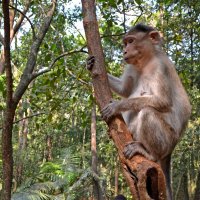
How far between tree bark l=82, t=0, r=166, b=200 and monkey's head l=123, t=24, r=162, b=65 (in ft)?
4.45

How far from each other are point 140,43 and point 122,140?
208 centimetres

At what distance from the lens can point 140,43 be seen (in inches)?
176

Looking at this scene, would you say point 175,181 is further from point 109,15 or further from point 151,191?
point 151,191

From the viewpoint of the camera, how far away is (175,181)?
21.0 meters

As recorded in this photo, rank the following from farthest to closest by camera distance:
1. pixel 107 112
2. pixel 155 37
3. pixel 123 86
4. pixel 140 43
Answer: pixel 123 86
pixel 155 37
pixel 140 43
pixel 107 112

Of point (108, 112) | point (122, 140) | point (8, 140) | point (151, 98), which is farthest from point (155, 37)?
point (122, 140)

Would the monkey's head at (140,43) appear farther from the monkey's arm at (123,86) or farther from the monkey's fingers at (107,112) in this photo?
the monkey's fingers at (107,112)

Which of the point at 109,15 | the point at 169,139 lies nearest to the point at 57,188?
the point at 109,15

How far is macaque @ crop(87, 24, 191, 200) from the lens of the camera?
3.79m

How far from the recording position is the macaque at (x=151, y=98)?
379 centimetres

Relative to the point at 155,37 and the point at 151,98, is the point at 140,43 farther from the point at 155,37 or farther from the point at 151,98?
the point at 151,98

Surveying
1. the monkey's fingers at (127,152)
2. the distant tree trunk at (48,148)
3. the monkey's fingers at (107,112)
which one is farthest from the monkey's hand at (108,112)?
the distant tree trunk at (48,148)

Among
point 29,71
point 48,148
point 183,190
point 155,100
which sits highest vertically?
point 48,148

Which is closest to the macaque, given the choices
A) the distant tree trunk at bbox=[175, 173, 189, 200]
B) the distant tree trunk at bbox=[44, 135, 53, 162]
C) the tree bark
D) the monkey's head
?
the monkey's head
